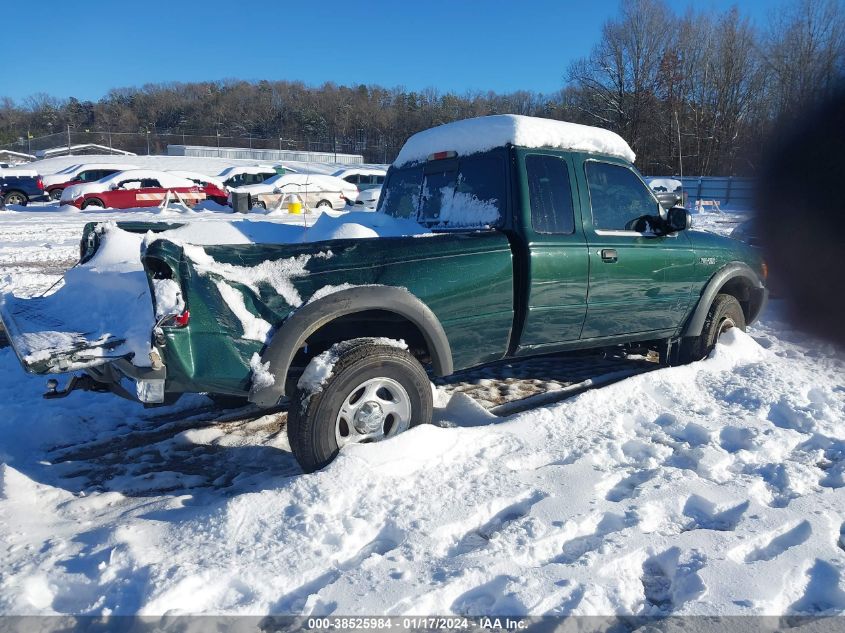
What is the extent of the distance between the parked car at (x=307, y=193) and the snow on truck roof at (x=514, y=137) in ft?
60.5

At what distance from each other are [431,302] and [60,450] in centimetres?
251

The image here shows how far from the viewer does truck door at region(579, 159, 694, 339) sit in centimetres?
420

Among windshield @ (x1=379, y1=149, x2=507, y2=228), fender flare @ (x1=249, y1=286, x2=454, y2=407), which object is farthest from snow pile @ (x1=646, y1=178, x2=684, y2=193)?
fender flare @ (x1=249, y1=286, x2=454, y2=407)

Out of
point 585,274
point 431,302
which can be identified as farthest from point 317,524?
point 585,274

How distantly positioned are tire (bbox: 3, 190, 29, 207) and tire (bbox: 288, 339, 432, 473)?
2623cm

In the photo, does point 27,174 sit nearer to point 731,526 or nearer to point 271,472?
point 271,472

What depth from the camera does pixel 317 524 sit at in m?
2.69

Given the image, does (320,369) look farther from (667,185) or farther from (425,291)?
(667,185)

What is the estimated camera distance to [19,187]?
23953mm

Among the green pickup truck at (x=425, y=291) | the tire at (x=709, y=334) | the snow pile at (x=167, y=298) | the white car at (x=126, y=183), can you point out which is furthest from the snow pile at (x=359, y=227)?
the white car at (x=126, y=183)

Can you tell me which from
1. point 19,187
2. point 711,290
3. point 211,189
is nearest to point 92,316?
point 711,290

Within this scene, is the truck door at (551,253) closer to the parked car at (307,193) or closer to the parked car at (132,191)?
the parked car at (307,193)

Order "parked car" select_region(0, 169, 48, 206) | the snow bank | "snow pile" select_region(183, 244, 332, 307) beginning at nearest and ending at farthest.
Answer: "snow pile" select_region(183, 244, 332, 307), the snow bank, "parked car" select_region(0, 169, 48, 206)

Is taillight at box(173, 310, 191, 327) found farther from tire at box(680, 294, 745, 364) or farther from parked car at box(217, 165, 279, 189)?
parked car at box(217, 165, 279, 189)
